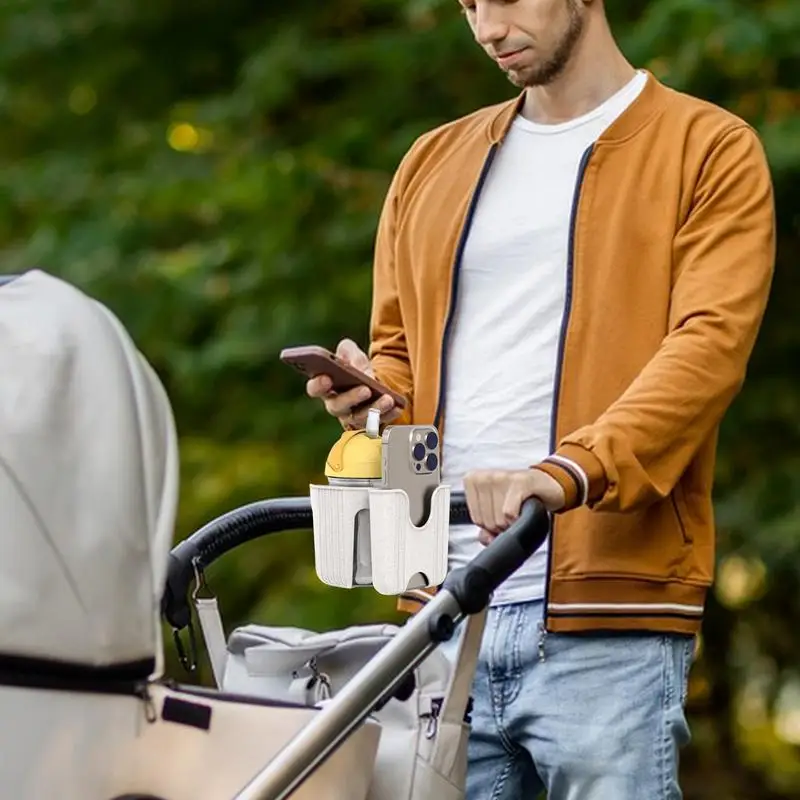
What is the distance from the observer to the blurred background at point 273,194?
17.5 feet

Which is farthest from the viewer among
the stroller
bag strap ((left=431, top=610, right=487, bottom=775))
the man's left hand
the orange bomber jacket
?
the orange bomber jacket

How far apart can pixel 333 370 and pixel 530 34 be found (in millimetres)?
598

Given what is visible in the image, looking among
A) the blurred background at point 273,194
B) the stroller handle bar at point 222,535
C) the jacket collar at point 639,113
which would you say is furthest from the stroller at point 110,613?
the blurred background at point 273,194

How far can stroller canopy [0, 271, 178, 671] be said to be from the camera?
7.58 feet

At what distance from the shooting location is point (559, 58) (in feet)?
9.95

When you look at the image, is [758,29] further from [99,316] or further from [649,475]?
[99,316]

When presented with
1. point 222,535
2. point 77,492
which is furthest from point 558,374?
point 77,492

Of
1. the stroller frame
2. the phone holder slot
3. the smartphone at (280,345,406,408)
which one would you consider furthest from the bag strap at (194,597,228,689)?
the stroller frame

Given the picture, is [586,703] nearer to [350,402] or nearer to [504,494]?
[504,494]

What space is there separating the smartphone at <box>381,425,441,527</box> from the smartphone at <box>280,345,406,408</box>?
105mm

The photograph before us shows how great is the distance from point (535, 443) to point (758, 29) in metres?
2.30

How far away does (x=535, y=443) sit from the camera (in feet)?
9.81

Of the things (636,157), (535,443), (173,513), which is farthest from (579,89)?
(173,513)

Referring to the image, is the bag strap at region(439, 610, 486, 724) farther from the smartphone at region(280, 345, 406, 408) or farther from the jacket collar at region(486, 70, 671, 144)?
the jacket collar at region(486, 70, 671, 144)
